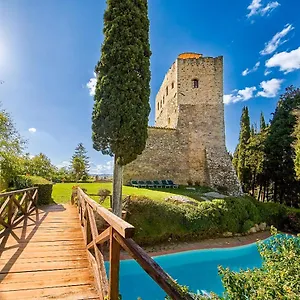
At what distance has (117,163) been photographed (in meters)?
8.32

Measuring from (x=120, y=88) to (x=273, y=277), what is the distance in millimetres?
6966

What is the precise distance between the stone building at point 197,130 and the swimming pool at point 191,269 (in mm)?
7828

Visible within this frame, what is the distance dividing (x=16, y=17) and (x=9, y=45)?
1.08 metres

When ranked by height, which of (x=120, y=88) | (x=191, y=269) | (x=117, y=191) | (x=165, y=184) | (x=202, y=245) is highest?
(x=120, y=88)

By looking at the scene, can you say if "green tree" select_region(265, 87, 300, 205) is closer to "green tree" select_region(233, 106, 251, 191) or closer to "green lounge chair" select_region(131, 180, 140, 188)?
"green tree" select_region(233, 106, 251, 191)

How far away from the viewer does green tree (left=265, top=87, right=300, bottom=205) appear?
17859 mm

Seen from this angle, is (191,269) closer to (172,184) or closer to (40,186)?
(40,186)

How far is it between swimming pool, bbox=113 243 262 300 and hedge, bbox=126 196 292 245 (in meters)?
1.08

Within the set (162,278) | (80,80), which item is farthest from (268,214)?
(162,278)

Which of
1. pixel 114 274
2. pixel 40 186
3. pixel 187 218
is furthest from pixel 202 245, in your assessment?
pixel 114 274

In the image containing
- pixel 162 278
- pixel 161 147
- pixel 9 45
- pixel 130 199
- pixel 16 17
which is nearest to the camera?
pixel 162 278

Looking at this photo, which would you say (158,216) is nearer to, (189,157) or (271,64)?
(189,157)

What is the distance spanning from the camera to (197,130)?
60.7 ft

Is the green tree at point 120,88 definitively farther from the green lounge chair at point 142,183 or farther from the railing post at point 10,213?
the green lounge chair at point 142,183
